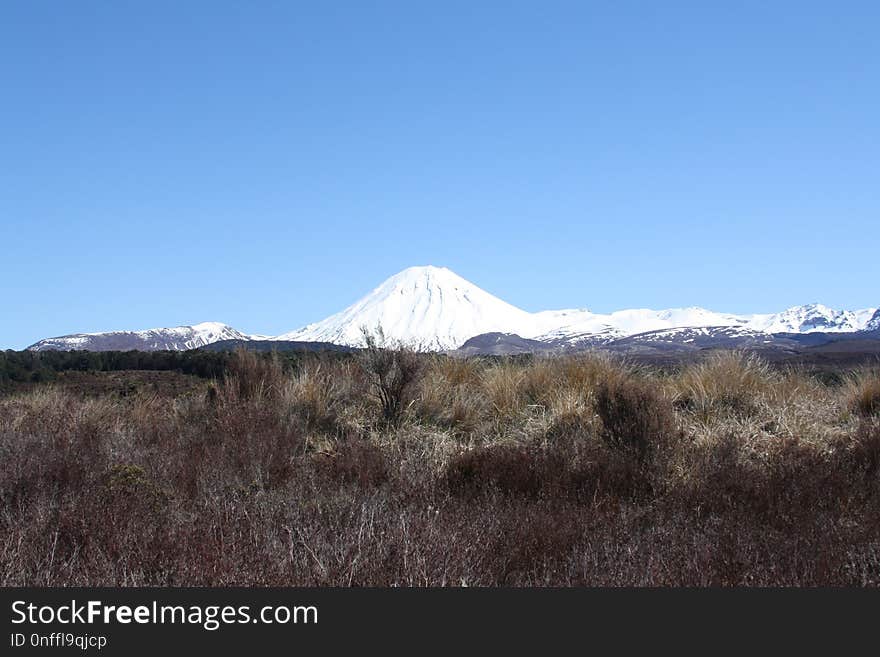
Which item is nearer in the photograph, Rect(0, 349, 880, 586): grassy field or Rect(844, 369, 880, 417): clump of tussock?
Rect(0, 349, 880, 586): grassy field

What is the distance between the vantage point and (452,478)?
684 cm

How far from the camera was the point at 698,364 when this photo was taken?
11656mm

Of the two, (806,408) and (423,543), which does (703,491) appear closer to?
(423,543)

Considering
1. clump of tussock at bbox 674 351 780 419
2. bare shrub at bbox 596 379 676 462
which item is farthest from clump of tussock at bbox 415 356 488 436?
clump of tussock at bbox 674 351 780 419

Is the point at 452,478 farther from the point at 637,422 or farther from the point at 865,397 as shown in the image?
the point at 865,397

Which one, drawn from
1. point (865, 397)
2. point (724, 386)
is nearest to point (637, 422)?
point (724, 386)

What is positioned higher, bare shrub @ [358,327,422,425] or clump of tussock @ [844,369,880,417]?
bare shrub @ [358,327,422,425]

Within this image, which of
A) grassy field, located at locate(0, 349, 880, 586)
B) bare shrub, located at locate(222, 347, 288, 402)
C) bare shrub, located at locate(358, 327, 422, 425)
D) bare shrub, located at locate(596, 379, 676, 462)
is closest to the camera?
grassy field, located at locate(0, 349, 880, 586)

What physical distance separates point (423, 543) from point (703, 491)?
313 centimetres

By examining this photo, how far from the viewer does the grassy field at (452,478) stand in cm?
402

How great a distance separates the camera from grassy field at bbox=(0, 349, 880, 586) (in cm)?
402

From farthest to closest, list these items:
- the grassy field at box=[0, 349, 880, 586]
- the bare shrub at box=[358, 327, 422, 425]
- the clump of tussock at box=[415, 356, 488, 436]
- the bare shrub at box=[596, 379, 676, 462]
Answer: the bare shrub at box=[358, 327, 422, 425] < the clump of tussock at box=[415, 356, 488, 436] < the bare shrub at box=[596, 379, 676, 462] < the grassy field at box=[0, 349, 880, 586]

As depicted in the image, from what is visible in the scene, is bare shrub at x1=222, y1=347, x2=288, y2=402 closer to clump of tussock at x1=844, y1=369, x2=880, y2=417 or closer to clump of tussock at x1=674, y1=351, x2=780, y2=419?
clump of tussock at x1=674, y1=351, x2=780, y2=419

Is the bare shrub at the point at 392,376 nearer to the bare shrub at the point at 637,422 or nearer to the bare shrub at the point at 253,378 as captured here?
the bare shrub at the point at 253,378
